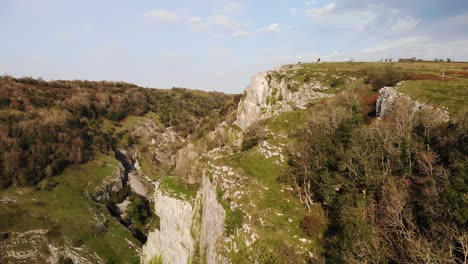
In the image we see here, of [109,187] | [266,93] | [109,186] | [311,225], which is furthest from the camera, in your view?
[109,186]

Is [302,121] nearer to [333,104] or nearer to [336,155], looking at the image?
[333,104]

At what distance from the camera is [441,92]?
45.1m

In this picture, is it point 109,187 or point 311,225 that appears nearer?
point 311,225

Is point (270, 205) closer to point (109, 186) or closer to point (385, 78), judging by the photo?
point (385, 78)

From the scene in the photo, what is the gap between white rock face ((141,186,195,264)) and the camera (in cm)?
4922

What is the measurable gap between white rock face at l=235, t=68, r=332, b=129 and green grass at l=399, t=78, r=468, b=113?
26687mm

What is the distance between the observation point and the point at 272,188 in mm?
39406

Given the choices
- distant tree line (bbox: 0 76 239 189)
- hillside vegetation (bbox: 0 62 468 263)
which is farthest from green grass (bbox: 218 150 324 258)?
distant tree line (bbox: 0 76 239 189)

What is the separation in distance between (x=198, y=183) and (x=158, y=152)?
497 feet

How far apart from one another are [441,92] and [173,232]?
46.6 meters

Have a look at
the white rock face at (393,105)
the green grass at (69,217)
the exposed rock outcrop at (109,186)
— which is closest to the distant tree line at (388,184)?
the white rock face at (393,105)

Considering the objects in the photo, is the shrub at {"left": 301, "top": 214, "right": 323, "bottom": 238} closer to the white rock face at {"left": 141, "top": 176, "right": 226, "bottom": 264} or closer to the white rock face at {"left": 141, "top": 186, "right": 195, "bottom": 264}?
the white rock face at {"left": 141, "top": 176, "right": 226, "bottom": 264}

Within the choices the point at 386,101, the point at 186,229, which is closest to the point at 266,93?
the point at 386,101

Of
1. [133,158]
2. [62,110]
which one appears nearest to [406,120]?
[133,158]
